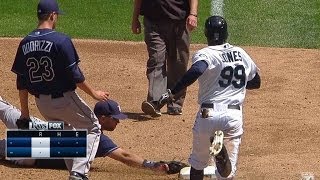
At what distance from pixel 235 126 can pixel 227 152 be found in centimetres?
22

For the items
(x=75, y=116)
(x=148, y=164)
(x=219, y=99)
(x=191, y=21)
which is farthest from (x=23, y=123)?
(x=191, y=21)

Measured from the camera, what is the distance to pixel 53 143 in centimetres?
820

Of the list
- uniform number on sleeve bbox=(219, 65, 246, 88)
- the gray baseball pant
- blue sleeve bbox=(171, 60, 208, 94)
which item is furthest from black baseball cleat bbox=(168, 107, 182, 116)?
blue sleeve bbox=(171, 60, 208, 94)

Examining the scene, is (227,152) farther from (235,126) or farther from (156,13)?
(156,13)

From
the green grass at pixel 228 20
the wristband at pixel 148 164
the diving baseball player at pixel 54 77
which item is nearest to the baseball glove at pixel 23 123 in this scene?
the diving baseball player at pixel 54 77

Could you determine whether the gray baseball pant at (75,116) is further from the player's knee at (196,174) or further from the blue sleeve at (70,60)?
the player's knee at (196,174)

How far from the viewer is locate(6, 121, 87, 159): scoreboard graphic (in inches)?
321

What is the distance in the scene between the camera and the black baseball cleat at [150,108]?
10625 millimetres

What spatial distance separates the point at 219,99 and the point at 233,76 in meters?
0.22

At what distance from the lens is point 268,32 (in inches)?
604

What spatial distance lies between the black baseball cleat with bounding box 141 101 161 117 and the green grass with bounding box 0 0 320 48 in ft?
12.7

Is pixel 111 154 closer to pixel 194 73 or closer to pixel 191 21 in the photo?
pixel 194 73

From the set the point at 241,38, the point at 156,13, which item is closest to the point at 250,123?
the point at 156,13
